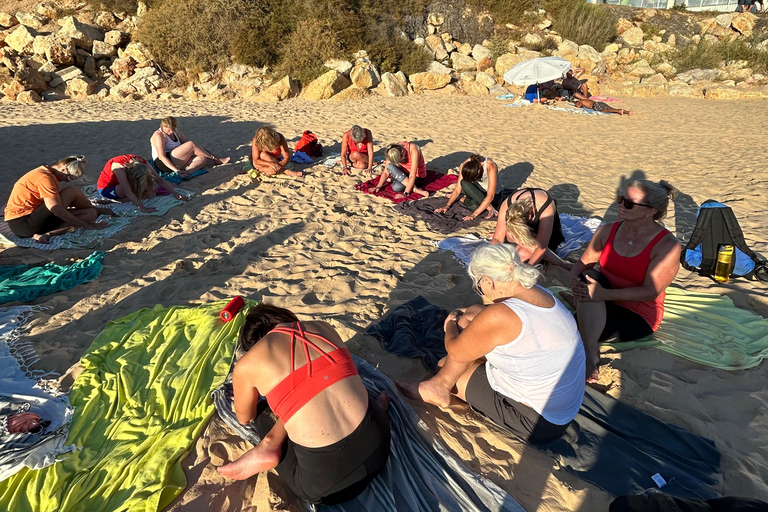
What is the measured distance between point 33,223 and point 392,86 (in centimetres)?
1076

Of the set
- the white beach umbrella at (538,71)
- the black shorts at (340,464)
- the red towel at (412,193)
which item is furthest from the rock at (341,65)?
the black shorts at (340,464)

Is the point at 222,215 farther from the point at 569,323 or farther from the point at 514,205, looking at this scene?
the point at 569,323

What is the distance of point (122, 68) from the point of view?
Result: 13695 mm

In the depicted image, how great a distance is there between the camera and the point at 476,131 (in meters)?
9.52

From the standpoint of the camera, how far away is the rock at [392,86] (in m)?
13.2

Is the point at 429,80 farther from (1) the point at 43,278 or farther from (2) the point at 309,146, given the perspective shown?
(1) the point at 43,278

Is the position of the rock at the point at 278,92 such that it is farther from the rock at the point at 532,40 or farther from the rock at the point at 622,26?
the rock at the point at 622,26

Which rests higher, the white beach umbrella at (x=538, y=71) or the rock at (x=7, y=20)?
the rock at (x=7, y=20)

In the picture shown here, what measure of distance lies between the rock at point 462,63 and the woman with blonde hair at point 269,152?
11.1 m

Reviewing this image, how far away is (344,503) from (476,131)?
8.78 m

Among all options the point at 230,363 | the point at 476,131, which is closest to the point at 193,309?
the point at 230,363

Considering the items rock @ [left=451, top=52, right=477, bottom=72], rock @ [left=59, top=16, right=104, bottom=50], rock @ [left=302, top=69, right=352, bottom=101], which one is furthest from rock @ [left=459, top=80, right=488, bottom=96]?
rock @ [left=59, top=16, right=104, bottom=50]

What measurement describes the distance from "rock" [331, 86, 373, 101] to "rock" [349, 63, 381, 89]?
321 mm

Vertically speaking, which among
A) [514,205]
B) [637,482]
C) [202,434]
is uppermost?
[514,205]
